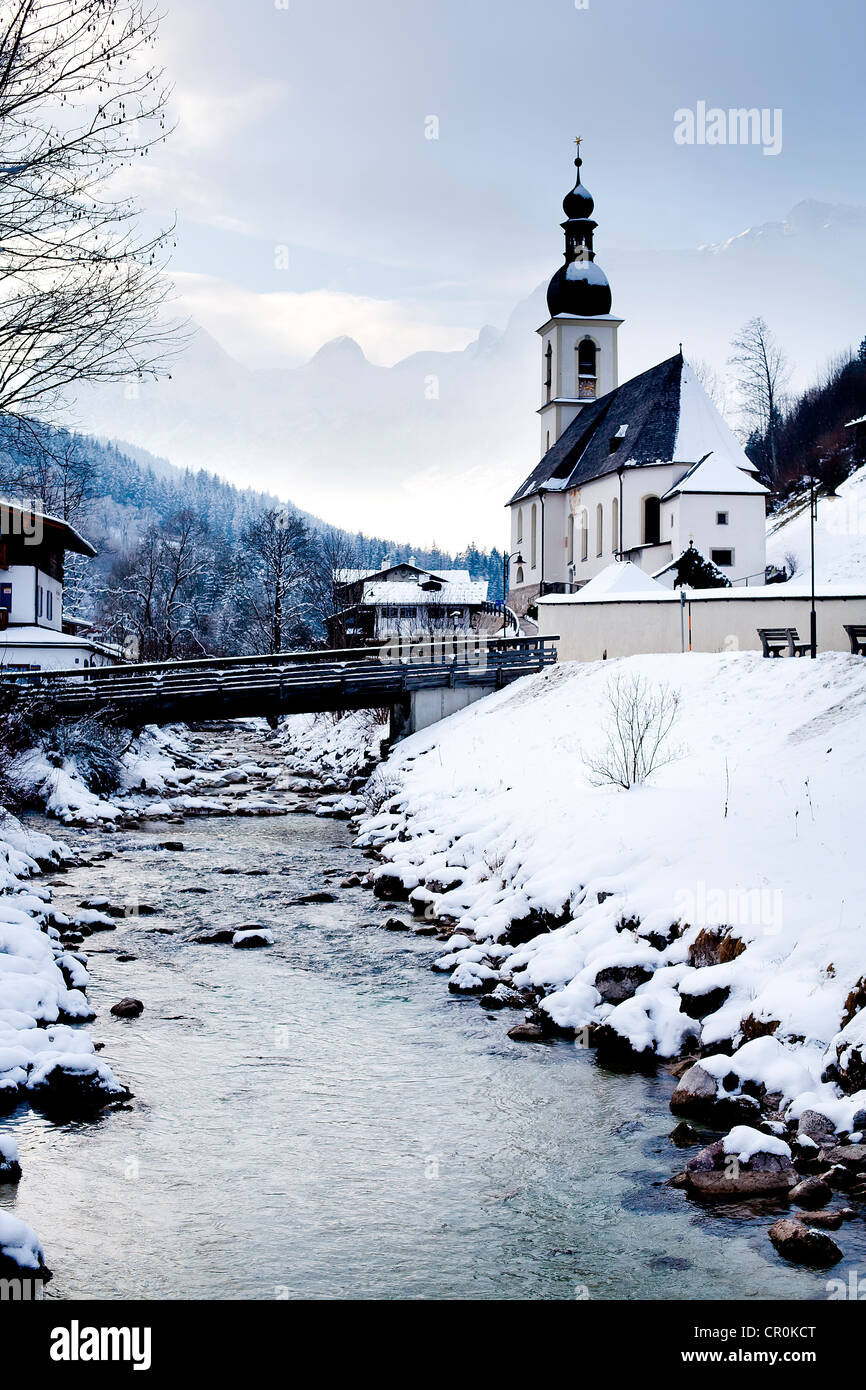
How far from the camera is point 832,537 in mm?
51000

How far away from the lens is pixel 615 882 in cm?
1278

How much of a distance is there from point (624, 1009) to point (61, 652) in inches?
1269

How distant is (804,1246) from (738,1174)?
0.94m

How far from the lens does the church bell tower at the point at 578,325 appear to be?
2463 inches

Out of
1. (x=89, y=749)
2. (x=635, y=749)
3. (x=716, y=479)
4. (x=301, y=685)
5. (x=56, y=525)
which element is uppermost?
(x=716, y=479)

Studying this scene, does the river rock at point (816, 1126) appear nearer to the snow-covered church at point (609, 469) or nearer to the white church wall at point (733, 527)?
the snow-covered church at point (609, 469)

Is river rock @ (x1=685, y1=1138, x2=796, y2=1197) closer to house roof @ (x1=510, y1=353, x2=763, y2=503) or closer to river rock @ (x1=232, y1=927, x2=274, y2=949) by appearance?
river rock @ (x1=232, y1=927, x2=274, y2=949)

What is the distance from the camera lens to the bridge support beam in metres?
29.7

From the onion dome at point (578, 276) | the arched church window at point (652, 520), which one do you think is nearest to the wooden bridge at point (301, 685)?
the arched church window at point (652, 520)

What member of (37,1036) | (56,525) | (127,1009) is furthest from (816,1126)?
(56,525)

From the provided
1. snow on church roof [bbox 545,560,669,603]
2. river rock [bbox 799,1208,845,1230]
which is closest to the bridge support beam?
snow on church roof [bbox 545,560,669,603]

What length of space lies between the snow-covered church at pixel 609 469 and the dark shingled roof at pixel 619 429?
0.07 metres

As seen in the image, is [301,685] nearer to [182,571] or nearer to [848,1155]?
[848,1155]

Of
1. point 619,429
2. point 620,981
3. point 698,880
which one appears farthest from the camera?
point 619,429
